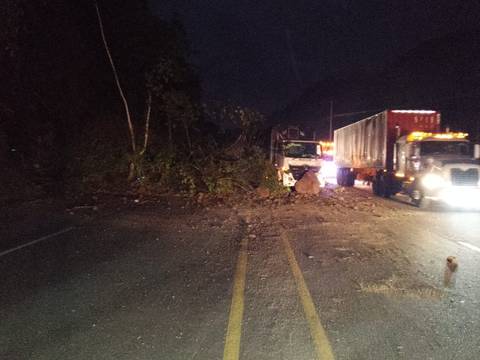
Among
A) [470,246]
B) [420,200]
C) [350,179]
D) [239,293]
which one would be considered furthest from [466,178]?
[350,179]

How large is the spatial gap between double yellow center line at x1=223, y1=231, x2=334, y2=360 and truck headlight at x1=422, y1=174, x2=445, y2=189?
1014 cm

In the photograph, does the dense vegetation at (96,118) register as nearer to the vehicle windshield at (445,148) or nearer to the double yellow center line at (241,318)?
the vehicle windshield at (445,148)

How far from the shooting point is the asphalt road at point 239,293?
16.0 ft

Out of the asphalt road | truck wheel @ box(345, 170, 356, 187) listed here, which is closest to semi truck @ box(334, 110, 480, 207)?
truck wheel @ box(345, 170, 356, 187)

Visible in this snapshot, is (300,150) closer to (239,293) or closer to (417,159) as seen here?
(417,159)

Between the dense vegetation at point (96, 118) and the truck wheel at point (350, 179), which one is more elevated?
the dense vegetation at point (96, 118)

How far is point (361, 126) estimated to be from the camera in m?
26.7

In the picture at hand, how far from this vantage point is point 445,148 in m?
18.5

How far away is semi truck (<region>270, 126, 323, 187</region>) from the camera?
2173 cm

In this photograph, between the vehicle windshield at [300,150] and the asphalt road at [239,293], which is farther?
the vehicle windshield at [300,150]

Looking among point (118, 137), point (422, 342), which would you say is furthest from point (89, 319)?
point (118, 137)

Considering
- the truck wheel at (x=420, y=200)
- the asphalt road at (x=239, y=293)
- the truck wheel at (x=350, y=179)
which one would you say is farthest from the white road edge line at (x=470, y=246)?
the truck wheel at (x=350, y=179)

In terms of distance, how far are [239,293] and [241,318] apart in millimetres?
990

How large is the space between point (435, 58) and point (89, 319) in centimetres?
8885
